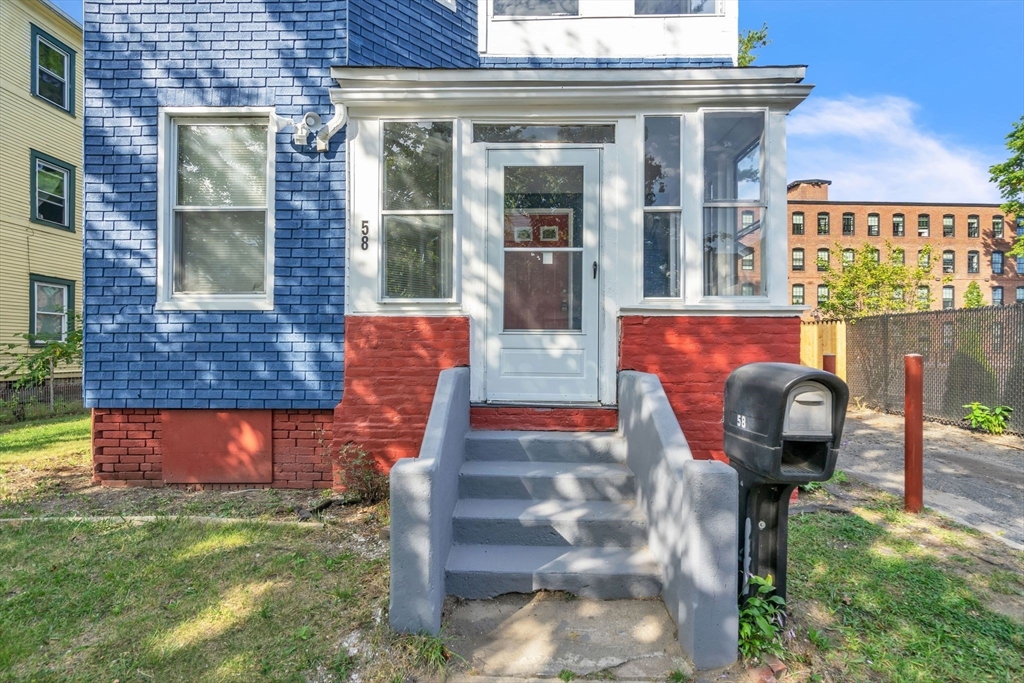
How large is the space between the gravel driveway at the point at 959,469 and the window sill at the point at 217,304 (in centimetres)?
626

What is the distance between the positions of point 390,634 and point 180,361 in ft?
11.6

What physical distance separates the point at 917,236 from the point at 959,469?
130 feet

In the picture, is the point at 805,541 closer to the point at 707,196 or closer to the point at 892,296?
the point at 707,196

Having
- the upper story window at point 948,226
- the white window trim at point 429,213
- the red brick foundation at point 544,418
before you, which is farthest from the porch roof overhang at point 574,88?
the upper story window at point 948,226

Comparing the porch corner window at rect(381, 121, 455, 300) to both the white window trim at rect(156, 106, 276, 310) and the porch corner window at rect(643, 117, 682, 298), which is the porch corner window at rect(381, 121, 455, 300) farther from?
the porch corner window at rect(643, 117, 682, 298)

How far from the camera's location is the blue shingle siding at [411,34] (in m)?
4.92

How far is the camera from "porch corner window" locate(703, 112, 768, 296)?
14.6 feet

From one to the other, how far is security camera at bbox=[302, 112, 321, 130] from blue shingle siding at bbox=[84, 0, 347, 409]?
7.8 inches

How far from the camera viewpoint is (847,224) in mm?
36156

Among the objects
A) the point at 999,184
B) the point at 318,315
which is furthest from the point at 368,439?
the point at 999,184

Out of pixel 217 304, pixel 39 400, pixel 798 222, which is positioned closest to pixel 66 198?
pixel 39 400

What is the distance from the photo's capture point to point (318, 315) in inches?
187

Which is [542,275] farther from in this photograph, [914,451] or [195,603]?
[914,451]

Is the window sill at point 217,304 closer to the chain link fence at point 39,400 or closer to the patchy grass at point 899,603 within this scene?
the patchy grass at point 899,603
